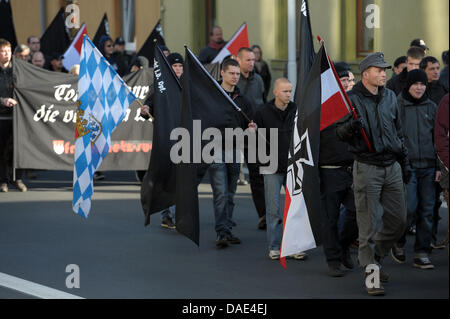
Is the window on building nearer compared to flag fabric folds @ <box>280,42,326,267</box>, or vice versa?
flag fabric folds @ <box>280,42,326,267</box>

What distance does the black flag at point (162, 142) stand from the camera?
10.8 metres

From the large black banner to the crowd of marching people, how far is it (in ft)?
11.2

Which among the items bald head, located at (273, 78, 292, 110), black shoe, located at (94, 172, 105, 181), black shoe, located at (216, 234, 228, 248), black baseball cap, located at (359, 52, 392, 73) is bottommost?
black shoe, located at (94, 172, 105, 181)

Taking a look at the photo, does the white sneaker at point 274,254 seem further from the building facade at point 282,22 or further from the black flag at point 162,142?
the building facade at point 282,22

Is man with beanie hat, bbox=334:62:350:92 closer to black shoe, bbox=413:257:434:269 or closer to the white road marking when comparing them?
black shoe, bbox=413:257:434:269

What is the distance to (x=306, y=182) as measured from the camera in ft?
27.2

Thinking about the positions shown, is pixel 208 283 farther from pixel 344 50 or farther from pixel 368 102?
pixel 344 50

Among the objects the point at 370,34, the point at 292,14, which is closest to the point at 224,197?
the point at 292,14

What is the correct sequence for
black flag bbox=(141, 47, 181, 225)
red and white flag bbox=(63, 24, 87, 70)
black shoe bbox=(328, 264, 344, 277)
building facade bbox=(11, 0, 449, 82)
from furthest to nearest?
red and white flag bbox=(63, 24, 87, 70)
building facade bbox=(11, 0, 449, 82)
black flag bbox=(141, 47, 181, 225)
black shoe bbox=(328, 264, 344, 277)

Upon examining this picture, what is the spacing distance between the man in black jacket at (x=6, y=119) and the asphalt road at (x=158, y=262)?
1.90 metres

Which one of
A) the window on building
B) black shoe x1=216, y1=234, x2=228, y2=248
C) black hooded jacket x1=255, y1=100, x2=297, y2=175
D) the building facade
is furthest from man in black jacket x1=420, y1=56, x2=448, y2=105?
the window on building

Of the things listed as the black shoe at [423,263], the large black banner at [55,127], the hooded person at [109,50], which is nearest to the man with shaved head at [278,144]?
the black shoe at [423,263]

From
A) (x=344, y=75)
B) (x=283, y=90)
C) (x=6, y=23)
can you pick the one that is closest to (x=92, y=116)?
(x=283, y=90)

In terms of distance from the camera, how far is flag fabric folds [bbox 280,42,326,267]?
8258 millimetres
